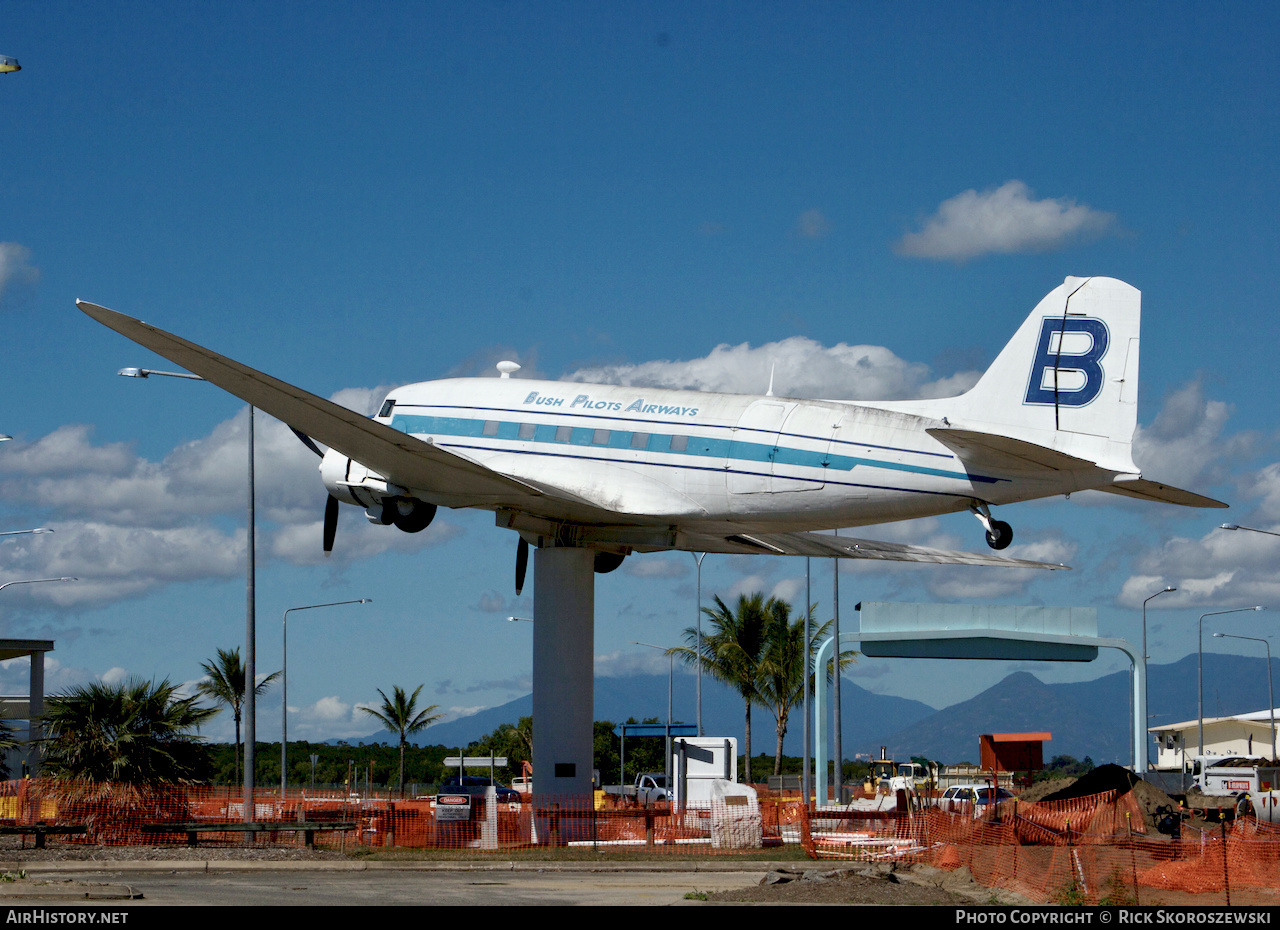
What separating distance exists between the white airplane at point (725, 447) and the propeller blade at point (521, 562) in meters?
2.60

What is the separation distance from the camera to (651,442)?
28.1 metres

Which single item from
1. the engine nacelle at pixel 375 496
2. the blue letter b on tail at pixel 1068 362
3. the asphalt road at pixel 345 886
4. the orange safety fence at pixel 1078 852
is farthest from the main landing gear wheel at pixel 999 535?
the engine nacelle at pixel 375 496

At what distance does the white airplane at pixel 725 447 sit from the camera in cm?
2467

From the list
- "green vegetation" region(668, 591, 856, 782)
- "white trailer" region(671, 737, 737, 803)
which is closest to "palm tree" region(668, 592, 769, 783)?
"green vegetation" region(668, 591, 856, 782)

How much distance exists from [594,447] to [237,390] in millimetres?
7349

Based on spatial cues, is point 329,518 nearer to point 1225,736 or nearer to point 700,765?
point 700,765

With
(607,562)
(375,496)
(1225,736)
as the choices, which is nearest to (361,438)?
(375,496)

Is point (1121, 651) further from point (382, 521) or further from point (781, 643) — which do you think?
point (382, 521)

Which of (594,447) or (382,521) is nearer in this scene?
(594,447)

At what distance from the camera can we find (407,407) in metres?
31.7

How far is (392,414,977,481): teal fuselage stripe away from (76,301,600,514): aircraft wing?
4.50ft

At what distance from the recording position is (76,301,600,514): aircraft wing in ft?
80.8

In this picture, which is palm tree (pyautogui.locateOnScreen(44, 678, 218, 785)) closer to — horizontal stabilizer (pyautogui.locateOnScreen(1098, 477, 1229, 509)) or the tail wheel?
the tail wheel

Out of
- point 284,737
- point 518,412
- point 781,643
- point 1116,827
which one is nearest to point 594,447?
point 518,412
